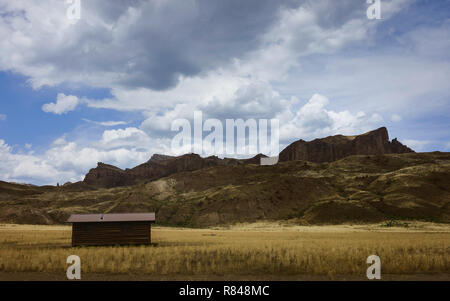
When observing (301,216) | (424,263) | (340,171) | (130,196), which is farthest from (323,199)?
(424,263)

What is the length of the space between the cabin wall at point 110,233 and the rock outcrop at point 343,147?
486 feet

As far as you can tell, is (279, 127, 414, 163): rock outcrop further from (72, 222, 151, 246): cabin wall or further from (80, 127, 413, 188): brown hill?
(72, 222, 151, 246): cabin wall

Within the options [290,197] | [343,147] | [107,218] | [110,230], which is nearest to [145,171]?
[343,147]

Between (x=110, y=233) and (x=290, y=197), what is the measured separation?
67.9 metres

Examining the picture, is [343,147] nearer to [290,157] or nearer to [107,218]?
[290,157]

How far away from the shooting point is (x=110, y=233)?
28.2 meters

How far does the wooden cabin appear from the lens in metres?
27.7

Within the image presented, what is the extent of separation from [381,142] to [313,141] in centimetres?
3195

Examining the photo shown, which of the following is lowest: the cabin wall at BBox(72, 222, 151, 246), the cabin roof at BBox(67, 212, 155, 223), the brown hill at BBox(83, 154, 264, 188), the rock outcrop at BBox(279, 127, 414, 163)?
the cabin wall at BBox(72, 222, 151, 246)

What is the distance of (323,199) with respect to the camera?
8562 centimetres

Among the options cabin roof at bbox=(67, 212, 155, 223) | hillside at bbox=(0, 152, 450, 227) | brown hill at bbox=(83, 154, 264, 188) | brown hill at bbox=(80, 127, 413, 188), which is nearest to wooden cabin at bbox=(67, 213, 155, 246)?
cabin roof at bbox=(67, 212, 155, 223)

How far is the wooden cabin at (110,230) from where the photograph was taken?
27.7 metres

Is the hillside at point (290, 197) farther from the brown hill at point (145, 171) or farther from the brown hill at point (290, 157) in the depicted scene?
the brown hill at point (145, 171)
